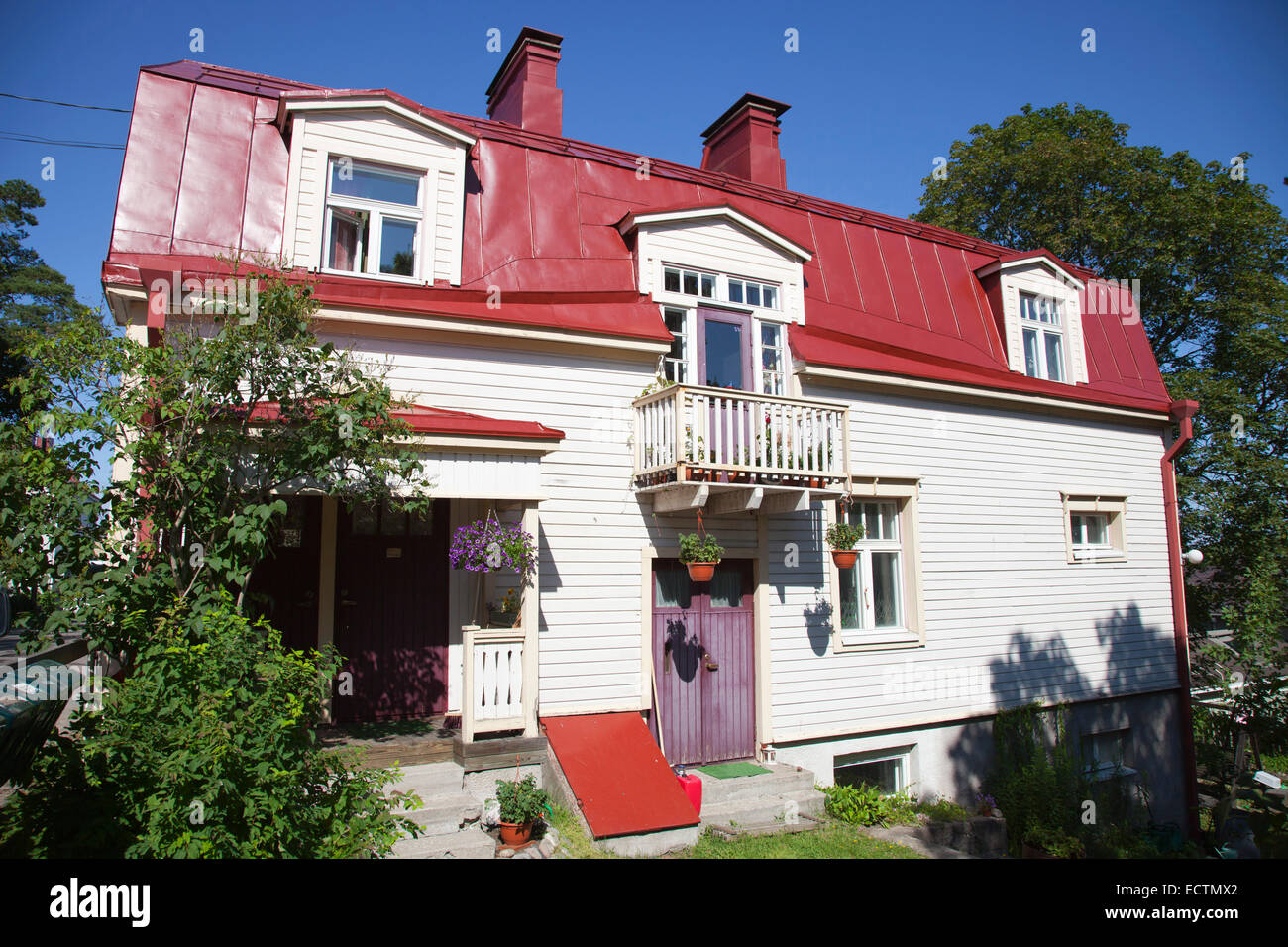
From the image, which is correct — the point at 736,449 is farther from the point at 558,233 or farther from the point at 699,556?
the point at 558,233

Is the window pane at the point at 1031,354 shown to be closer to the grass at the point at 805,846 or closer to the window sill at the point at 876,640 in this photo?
the window sill at the point at 876,640

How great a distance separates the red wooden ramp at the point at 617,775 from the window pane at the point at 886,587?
4.11m

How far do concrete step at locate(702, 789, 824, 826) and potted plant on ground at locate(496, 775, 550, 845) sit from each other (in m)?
1.95

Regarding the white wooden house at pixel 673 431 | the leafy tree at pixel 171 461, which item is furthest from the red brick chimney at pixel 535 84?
the leafy tree at pixel 171 461

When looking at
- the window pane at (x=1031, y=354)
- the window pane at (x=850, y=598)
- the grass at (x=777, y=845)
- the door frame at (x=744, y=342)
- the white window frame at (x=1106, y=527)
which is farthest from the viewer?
the window pane at (x=1031, y=354)

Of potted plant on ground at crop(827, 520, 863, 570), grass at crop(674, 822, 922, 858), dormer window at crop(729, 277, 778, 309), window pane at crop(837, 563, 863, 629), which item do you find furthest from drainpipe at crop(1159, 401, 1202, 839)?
grass at crop(674, 822, 922, 858)

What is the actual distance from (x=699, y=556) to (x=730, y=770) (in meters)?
2.42

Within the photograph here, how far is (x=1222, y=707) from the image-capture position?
51.7 ft

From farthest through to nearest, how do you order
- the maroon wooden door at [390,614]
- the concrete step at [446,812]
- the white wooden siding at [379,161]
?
the white wooden siding at [379,161], the maroon wooden door at [390,614], the concrete step at [446,812]

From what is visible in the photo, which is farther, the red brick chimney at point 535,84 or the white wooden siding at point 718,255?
the red brick chimney at point 535,84

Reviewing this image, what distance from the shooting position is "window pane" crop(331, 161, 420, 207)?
325 inches

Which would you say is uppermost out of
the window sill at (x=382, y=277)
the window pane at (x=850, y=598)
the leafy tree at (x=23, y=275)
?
the leafy tree at (x=23, y=275)

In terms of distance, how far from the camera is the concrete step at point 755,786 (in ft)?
25.1
